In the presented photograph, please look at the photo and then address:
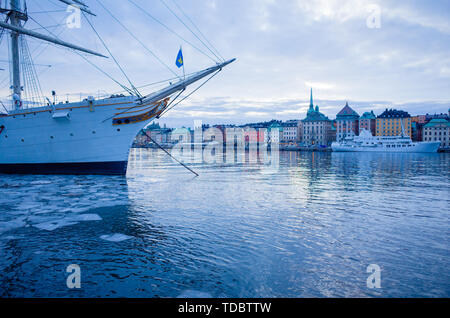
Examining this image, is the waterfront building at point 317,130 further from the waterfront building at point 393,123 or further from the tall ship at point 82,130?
the tall ship at point 82,130

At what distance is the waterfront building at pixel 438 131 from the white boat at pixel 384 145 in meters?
31.0

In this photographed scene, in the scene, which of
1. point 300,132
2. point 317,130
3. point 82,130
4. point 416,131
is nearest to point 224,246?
point 82,130

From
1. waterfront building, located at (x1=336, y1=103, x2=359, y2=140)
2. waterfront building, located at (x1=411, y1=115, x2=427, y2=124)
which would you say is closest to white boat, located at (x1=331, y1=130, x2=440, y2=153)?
waterfront building, located at (x1=336, y1=103, x2=359, y2=140)

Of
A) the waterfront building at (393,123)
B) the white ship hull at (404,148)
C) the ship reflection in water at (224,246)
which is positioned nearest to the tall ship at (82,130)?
the ship reflection in water at (224,246)

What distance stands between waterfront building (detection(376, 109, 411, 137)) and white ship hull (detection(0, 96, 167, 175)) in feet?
443

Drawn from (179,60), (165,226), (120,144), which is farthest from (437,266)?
(120,144)

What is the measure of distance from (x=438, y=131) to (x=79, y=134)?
144 metres

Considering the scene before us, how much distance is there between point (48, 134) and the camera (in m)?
25.5

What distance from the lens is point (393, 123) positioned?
13462 centimetres

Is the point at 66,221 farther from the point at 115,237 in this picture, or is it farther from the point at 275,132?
the point at 275,132

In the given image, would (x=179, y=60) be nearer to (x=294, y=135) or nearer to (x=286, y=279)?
(x=286, y=279)

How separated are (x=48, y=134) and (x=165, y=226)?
67.1ft
